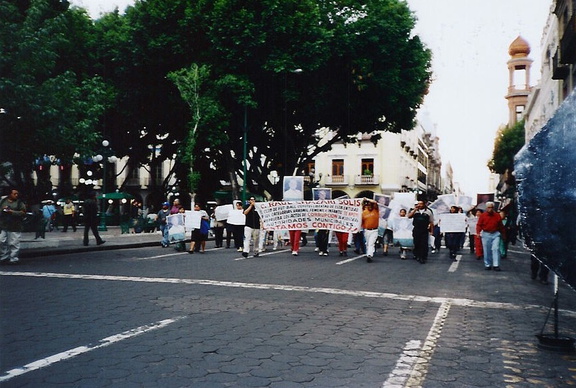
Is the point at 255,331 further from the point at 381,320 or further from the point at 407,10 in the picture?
the point at 407,10

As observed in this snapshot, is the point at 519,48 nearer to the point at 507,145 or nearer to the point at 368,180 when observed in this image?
the point at 507,145

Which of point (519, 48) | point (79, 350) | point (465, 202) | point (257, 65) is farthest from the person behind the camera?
point (519, 48)

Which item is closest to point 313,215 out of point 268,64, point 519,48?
point 268,64

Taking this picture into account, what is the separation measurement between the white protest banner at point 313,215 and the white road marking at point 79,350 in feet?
35.6

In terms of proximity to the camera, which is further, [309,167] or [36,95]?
[309,167]

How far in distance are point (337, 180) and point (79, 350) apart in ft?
171

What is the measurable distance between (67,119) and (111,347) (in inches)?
441

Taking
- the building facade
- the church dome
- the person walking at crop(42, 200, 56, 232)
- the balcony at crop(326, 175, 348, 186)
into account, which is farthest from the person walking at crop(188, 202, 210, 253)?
the church dome

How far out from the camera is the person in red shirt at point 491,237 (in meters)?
13.7

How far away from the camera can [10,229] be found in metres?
12.9

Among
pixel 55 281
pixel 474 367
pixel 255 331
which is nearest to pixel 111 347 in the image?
pixel 255 331

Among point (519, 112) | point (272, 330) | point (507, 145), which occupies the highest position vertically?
point (519, 112)

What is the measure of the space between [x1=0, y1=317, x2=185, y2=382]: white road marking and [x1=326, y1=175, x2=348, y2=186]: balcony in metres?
50.5

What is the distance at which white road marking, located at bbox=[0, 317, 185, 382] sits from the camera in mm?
4480
